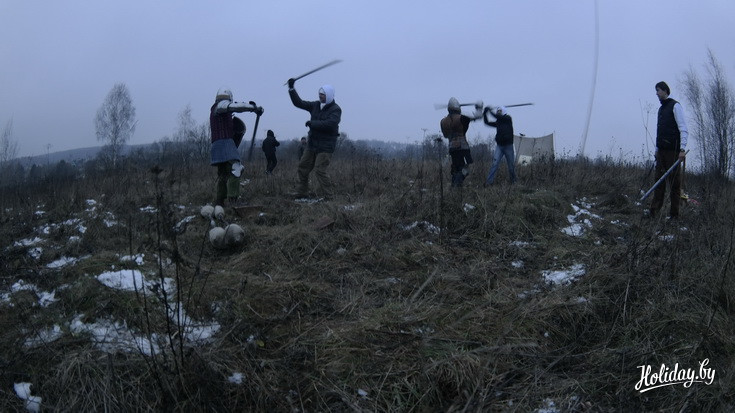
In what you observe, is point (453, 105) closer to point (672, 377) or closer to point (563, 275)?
point (563, 275)

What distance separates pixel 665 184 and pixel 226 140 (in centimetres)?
544

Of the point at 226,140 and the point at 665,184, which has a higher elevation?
the point at 226,140

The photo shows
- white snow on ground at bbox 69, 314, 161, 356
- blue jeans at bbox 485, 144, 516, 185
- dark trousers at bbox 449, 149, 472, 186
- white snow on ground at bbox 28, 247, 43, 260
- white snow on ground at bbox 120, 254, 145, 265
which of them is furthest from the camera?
blue jeans at bbox 485, 144, 516, 185

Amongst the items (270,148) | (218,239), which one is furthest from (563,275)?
(270,148)

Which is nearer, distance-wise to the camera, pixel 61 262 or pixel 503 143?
pixel 61 262

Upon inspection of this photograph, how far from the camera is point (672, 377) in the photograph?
2240 millimetres

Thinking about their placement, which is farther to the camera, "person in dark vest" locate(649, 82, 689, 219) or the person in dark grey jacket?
the person in dark grey jacket

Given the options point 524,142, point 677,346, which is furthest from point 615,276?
point 524,142

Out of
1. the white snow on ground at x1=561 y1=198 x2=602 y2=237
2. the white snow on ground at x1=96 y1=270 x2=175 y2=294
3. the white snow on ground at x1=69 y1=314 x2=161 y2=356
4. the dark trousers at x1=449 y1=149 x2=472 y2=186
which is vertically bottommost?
the white snow on ground at x1=69 y1=314 x2=161 y2=356

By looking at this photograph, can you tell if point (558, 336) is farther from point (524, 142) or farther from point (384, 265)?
point (524, 142)

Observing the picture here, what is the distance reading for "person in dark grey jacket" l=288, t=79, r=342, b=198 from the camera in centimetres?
648

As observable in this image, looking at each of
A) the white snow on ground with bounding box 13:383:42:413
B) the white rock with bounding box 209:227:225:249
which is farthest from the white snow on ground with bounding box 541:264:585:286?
the white snow on ground with bounding box 13:383:42:413

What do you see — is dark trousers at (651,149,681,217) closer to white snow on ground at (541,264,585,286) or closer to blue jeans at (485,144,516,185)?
blue jeans at (485,144,516,185)

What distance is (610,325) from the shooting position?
268 cm
